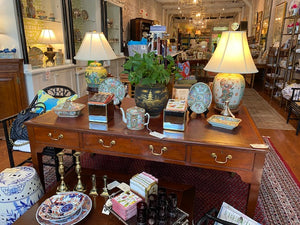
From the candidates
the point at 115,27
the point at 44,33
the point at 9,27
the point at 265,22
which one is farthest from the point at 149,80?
the point at 265,22

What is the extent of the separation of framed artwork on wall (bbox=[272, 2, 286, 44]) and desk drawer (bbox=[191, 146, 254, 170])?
19.2 ft

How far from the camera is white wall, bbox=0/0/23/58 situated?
2.99m

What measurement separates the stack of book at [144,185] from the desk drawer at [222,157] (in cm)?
28

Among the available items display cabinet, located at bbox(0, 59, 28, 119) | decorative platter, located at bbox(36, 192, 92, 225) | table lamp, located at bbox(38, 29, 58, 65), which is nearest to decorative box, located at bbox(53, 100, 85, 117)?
decorative platter, located at bbox(36, 192, 92, 225)

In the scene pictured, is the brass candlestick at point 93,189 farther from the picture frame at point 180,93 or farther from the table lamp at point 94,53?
the table lamp at point 94,53

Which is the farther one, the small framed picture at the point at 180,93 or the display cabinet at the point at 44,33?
the display cabinet at the point at 44,33

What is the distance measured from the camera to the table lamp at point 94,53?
7.52 ft

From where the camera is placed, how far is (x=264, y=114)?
4539 mm

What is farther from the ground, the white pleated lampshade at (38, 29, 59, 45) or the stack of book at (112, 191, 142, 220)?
the white pleated lampshade at (38, 29, 59, 45)

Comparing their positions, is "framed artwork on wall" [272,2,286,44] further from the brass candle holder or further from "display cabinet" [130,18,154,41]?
the brass candle holder

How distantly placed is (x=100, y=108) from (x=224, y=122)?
0.79 m

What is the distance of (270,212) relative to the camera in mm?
1865

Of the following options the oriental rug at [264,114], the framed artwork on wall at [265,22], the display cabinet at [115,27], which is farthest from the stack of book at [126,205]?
the framed artwork on wall at [265,22]

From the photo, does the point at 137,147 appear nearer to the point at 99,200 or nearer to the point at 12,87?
the point at 99,200
